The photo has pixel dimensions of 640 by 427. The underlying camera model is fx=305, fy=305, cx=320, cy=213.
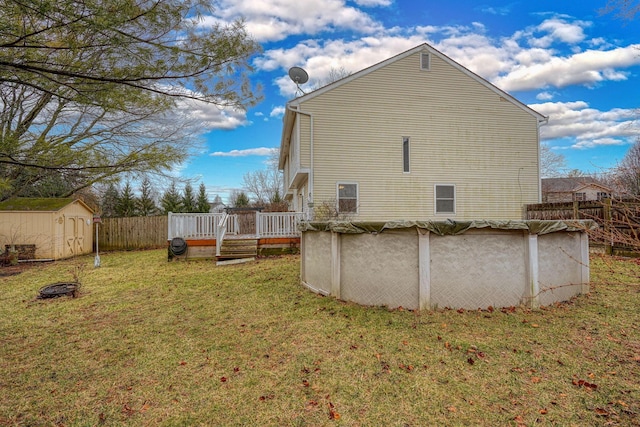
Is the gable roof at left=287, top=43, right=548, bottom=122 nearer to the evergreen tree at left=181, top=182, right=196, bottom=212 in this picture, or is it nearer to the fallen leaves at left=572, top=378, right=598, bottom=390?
the fallen leaves at left=572, top=378, right=598, bottom=390

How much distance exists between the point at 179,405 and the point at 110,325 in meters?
2.89

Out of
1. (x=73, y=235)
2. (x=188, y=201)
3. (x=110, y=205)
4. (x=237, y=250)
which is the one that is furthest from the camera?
(x=188, y=201)

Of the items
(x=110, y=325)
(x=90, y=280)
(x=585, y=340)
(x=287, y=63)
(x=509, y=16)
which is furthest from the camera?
(x=287, y=63)

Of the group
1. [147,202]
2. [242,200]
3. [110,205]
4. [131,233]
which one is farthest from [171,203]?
[242,200]

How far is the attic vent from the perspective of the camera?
40.5 ft

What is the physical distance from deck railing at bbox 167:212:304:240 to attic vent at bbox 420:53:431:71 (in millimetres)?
7812

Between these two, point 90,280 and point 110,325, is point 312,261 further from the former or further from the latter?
point 90,280

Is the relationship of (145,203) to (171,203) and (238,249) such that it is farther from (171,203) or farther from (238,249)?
(238,249)

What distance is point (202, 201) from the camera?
28.2 m

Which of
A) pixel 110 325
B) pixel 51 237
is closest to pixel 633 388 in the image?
pixel 110 325

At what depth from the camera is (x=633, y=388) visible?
8.92ft

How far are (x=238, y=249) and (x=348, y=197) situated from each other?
4.57 meters

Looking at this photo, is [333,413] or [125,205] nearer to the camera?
[333,413]

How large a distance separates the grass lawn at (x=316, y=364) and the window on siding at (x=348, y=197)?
645 centimetres
